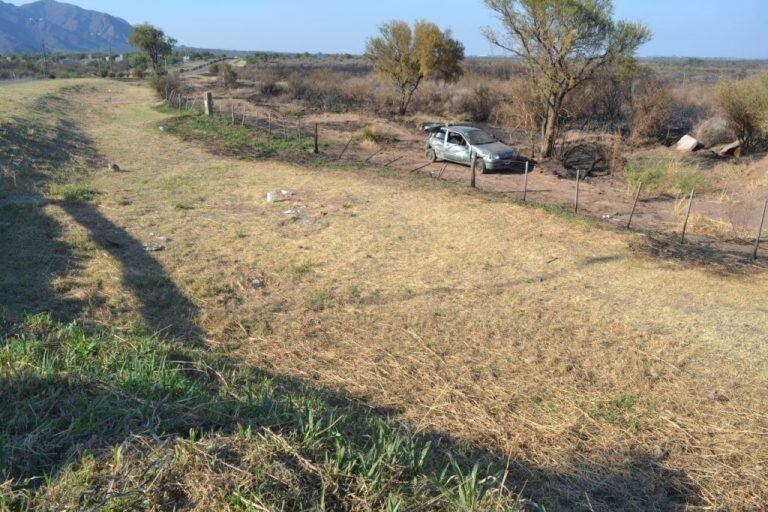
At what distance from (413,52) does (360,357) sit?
29.9 metres

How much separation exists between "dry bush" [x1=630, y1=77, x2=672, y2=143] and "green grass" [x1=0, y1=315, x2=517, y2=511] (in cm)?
2506

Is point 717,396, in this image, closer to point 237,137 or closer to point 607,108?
point 237,137

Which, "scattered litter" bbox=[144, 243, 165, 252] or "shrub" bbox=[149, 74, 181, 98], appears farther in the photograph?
"shrub" bbox=[149, 74, 181, 98]

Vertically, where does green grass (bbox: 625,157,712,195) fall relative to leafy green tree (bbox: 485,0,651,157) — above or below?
below

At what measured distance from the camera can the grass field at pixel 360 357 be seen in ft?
8.60

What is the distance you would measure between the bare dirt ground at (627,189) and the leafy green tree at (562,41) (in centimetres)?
323

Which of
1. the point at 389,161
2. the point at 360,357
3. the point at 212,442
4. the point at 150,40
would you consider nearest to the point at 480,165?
the point at 389,161

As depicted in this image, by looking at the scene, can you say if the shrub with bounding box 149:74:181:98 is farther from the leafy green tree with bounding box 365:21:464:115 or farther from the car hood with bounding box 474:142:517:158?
the car hood with bounding box 474:142:517:158

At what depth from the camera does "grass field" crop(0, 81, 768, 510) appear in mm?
2621

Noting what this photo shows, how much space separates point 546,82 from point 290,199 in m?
12.5

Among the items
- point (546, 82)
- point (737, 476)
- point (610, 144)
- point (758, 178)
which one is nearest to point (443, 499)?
point (737, 476)

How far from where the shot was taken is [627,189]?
15938 mm

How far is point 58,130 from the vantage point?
18641mm

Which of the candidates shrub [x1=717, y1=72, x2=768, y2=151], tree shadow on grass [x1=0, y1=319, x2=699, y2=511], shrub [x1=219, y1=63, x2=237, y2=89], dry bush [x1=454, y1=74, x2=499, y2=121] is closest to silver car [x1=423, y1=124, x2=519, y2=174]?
shrub [x1=717, y1=72, x2=768, y2=151]
